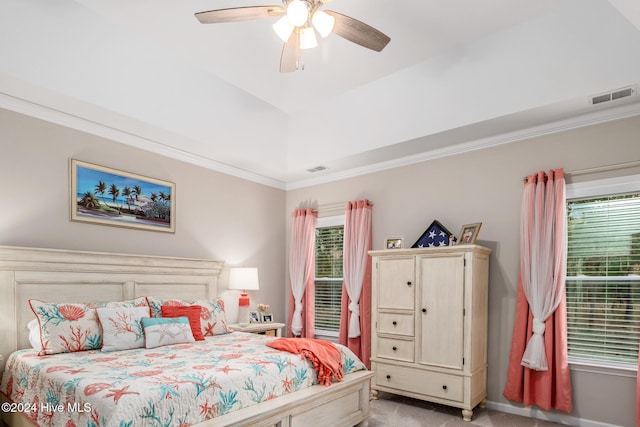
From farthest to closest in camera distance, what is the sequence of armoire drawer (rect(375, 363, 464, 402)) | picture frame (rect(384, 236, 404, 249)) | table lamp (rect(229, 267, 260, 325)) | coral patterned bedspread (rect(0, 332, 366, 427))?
table lamp (rect(229, 267, 260, 325))
picture frame (rect(384, 236, 404, 249))
armoire drawer (rect(375, 363, 464, 402))
coral patterned bedspread (rect(0, 332, 366, 427))

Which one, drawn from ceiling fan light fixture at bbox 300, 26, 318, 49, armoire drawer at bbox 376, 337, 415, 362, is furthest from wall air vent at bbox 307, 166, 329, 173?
ceiling fan light fixture at bbox 300, 26, 318, 49

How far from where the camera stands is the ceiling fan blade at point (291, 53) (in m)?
2.59

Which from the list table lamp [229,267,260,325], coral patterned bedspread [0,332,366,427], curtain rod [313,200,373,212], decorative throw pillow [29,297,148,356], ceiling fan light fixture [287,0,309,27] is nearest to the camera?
coral patterned bedspread [0,332,366,427]

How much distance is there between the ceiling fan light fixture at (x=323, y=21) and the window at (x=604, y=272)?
258 cm

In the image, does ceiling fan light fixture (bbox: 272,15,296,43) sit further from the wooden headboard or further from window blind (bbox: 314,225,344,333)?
window blind (bbox: 314,225,344,333)

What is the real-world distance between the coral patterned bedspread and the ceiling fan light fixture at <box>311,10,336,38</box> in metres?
2.15

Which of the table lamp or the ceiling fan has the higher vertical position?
the ceiling fan

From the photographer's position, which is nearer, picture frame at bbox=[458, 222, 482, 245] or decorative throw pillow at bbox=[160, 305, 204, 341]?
decorative throw pillow at bbox=[160, 305, 204, 341]

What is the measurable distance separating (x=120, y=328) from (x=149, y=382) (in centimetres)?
119

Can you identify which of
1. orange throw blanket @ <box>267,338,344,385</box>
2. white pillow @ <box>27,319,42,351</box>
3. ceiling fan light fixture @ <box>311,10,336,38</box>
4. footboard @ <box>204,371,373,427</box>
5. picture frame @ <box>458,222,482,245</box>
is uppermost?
ceiling fan light fixture @ <box>311,10,336,38</box>

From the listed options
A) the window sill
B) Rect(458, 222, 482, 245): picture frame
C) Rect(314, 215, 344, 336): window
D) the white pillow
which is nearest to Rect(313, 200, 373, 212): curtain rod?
Rect(314, 215, 344, 336): window

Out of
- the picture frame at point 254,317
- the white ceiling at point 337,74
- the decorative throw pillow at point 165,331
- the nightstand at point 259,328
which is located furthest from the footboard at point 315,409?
the white ceiling at point 337,74

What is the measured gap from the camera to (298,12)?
227 cm

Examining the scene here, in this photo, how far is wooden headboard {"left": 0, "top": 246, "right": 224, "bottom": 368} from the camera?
313 centimetres
